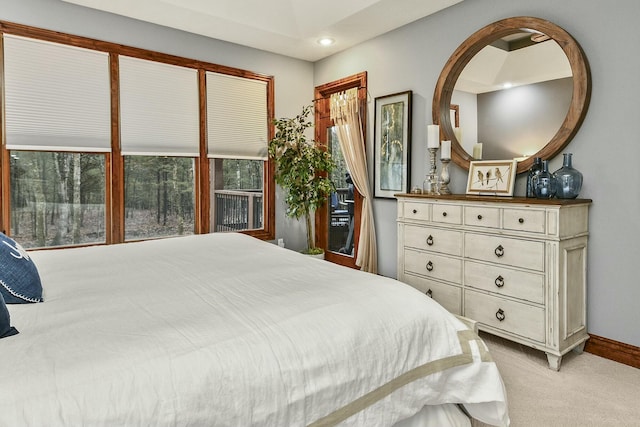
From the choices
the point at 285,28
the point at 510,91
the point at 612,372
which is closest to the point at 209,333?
the point at 612,372

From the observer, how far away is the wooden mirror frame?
8.66 ft

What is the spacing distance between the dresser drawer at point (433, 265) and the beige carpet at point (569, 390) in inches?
22.5

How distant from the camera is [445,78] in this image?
3.45m

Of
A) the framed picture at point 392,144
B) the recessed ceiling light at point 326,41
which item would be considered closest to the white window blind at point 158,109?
the recessed ceiling light at point 326,41

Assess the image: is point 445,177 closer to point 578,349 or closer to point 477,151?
point 477,151

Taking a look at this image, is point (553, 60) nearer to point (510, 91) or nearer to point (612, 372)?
point (510, 91)

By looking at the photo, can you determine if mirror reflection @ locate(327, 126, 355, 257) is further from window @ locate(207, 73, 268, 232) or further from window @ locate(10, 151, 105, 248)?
window @ locate(10, 151, 105, 248)

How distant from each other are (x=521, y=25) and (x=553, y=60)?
0.36m

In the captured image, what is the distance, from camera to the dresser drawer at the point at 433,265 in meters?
2.95

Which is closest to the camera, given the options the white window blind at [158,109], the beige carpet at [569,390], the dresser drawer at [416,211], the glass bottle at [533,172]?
the beige carpet at [569,390]

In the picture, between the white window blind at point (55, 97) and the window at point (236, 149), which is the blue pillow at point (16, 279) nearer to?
the white window blind at point (55, 97)

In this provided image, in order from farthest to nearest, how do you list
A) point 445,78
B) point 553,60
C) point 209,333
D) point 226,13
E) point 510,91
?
point 226,13
point 445,78
point 510,91
point 553,60
point 209,333

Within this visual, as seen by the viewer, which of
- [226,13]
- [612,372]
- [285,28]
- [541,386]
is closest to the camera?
[541,386]

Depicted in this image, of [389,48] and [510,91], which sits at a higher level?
[389,48]
